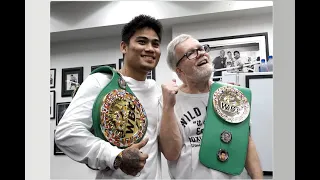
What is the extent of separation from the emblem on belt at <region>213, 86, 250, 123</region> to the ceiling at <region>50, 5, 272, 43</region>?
1400 mm

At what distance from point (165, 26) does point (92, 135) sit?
6.29 feet

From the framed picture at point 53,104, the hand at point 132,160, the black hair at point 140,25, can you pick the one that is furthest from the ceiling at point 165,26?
the hand at point 132,160

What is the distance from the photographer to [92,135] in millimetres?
983

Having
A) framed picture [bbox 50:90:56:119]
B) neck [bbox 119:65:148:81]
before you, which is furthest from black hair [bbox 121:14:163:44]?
framed picture [bbox 50:90:56:119]

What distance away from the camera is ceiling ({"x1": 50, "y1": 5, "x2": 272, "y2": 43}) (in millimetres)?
2527

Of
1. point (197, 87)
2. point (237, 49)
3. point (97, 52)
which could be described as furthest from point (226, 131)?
point (97, 52)

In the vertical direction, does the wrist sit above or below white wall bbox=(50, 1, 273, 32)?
below

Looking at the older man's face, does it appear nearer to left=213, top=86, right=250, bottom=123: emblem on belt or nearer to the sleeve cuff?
left=213, top=86, right=250, bottom=123: emblem on belt

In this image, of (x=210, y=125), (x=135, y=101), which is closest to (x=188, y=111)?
(x=210, y=125)

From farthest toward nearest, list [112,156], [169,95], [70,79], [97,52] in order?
[70,79] → [97,52] → [169,95] → [112,156]

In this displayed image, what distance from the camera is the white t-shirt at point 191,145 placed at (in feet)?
3.83

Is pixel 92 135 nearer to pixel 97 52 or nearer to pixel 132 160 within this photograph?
pixel 132 160

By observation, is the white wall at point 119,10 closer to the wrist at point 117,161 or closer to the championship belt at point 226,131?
the championship belt at point 226,131
